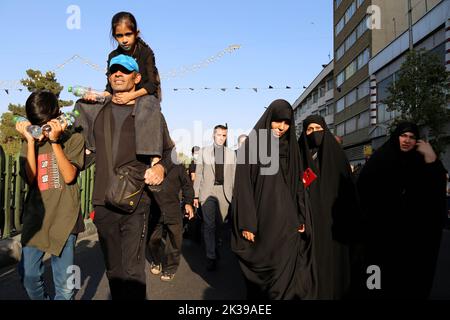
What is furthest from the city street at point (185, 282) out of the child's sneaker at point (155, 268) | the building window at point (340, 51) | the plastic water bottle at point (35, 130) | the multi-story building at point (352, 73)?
the building window at point (340, 51)

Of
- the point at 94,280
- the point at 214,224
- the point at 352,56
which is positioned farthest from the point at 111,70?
the point at 352,56

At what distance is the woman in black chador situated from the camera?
13.5ft

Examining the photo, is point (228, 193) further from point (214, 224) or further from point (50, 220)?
point (50, 220)

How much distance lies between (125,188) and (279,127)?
1849mm

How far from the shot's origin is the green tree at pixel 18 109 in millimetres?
30208

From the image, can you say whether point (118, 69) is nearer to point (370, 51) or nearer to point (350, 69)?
point (370, 51)

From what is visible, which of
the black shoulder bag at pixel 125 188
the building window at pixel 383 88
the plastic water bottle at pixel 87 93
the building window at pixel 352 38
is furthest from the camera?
the building window at pixel 352 38

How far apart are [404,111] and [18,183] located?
17531 mm

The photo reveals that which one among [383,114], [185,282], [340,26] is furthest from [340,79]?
[185,282]

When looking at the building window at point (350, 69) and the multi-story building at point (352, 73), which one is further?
the building window at point (350, 69)

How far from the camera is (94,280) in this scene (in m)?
5.43

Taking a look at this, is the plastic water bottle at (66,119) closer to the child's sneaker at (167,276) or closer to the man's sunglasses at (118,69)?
the man's sunglasses at (118,69)

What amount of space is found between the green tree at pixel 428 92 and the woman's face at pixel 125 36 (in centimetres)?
1812
